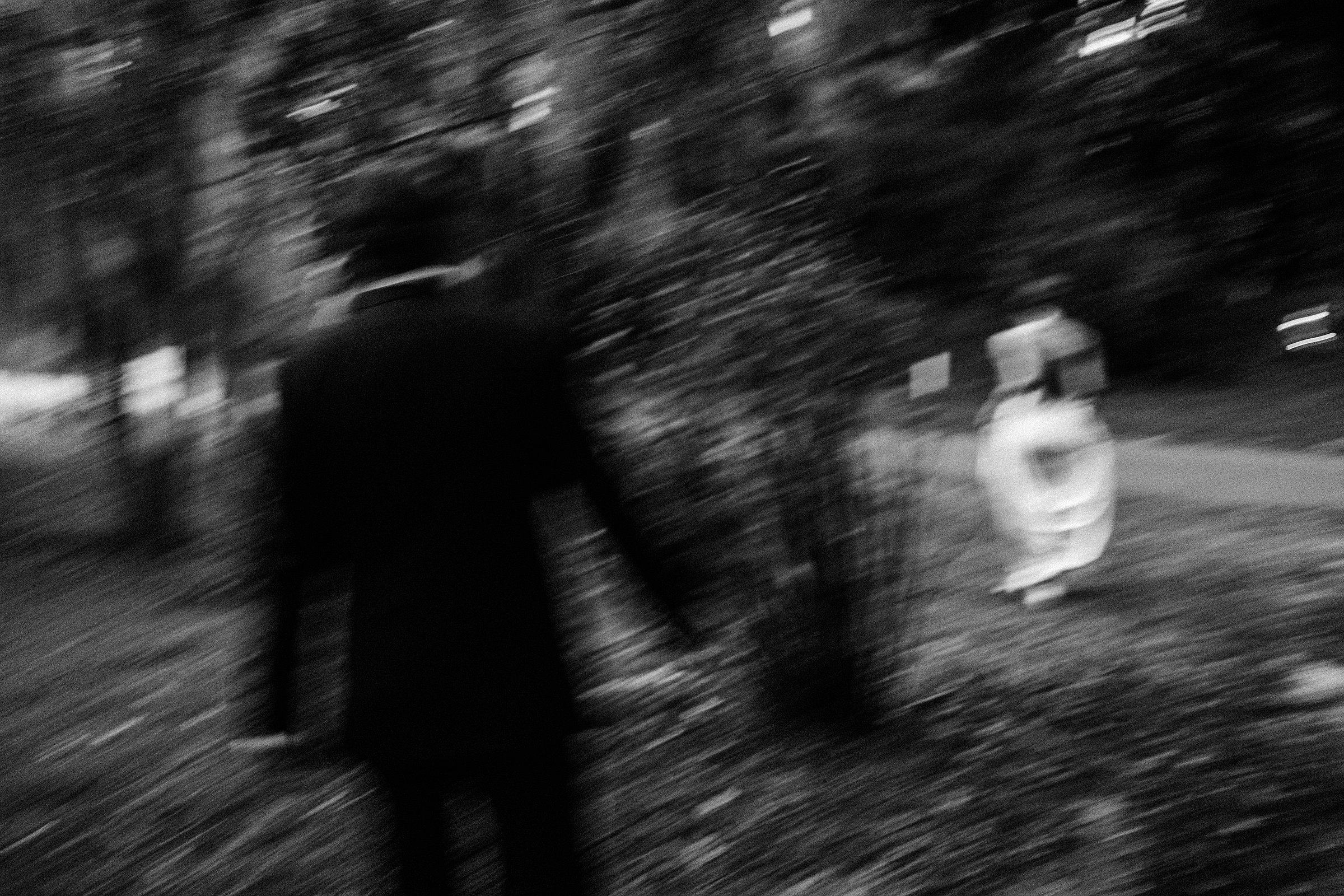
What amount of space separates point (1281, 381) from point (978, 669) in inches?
553

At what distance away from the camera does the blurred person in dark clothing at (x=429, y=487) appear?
2648 mm

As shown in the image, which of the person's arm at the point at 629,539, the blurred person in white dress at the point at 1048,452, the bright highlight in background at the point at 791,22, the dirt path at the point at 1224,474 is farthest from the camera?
the dirt path at the point at 1224,474

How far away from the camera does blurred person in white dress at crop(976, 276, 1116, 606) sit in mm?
8469

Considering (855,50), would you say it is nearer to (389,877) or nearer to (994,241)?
(994,241)

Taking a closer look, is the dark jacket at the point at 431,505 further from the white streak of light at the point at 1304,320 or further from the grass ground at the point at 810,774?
the white streak of light at the point at 1304,320

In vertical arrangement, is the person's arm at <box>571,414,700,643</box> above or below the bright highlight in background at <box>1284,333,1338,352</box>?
above

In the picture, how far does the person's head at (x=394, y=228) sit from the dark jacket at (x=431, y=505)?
58 mm

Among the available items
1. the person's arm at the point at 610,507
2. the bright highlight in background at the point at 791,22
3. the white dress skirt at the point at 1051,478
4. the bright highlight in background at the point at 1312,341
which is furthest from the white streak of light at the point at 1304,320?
the person's arm at the point at 610,507

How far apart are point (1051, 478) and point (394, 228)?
6644mm

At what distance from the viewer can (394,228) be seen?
105 inches

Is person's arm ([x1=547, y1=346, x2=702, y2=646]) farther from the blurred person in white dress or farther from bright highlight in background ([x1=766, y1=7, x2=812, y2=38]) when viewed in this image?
the blurred person in white dress

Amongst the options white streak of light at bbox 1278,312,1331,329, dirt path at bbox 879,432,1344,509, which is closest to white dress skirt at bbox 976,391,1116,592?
dirt path at bbox 879,432,1344,509

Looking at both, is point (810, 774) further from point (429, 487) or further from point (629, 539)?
point (429, 487)

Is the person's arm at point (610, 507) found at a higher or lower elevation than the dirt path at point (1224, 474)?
higher
